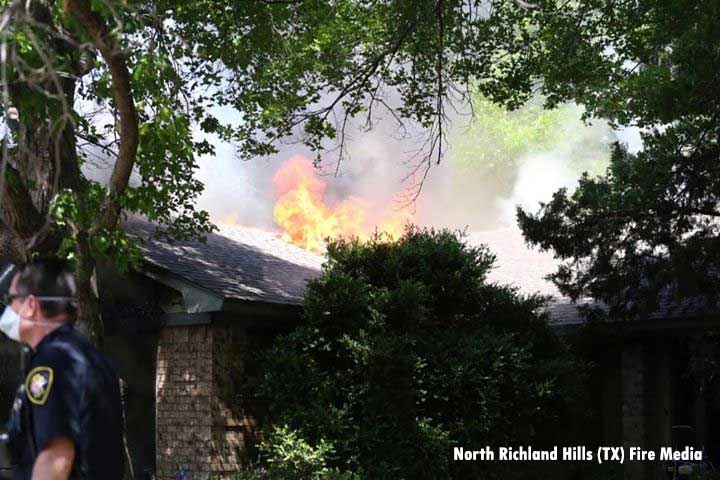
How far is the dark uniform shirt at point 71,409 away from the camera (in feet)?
12.4

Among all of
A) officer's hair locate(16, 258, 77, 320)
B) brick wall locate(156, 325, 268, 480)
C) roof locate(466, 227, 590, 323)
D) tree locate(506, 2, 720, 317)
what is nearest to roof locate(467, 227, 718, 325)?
roof locate(466, 227, 590, 323)

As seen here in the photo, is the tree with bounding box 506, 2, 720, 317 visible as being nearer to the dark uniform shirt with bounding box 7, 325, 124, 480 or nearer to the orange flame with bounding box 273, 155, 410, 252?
the orange flame with bounding box 273, 155, 410, 252

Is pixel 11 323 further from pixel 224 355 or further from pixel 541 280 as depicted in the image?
pixel 541 280

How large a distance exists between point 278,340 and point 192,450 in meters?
1.81

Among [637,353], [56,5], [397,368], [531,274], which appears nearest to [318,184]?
[531,274]

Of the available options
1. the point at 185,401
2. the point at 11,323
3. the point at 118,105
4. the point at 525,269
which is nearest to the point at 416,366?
the point at 185,401

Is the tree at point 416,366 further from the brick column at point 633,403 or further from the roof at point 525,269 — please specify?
the brick column at point 633,403

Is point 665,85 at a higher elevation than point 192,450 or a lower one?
higher

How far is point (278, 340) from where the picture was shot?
1212 cm

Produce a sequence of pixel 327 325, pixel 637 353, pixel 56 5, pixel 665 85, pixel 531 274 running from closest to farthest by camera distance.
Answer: pixel 56 5 < pixel 665 85 < pixel 327 325 < pixel 637 353 < pixel 531 274

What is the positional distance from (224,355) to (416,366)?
2.65 meters

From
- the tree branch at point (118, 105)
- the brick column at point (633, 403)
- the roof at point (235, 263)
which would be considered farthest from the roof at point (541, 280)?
the tree branch at point (118, 105)

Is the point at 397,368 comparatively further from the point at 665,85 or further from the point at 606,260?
the point at 665,85

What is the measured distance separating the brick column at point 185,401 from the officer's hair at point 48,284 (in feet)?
26.6
